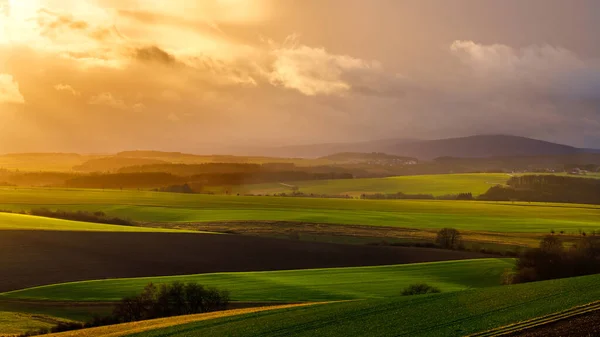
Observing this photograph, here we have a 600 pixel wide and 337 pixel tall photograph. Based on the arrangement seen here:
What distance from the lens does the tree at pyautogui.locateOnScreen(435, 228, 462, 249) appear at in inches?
2446

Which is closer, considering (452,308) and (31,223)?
(452,308)

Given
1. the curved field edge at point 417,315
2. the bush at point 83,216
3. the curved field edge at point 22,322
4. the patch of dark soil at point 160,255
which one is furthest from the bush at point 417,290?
the bush at point 83,216

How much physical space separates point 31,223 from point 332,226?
111ft

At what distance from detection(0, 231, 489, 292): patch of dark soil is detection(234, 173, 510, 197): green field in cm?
6295

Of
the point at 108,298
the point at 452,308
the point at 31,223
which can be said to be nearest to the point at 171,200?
the point at 31,223

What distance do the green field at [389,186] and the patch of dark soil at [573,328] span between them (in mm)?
99976

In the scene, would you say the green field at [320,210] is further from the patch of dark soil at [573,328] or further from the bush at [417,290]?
the patch of dark soil at [573,328]

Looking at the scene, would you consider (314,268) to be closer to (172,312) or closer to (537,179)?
(172,312)

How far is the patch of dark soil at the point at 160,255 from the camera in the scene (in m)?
46.6

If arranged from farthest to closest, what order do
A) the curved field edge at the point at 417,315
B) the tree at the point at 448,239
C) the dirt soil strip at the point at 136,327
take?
the tree at the point at 448,239 → the dirt soil strip at the point at 136,327 → the curved field edge at the point at 417,315

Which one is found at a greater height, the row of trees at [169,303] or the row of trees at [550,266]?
the row of trees at [550,266]

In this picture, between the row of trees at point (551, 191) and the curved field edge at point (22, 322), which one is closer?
the curved field edge at point (22, 322)

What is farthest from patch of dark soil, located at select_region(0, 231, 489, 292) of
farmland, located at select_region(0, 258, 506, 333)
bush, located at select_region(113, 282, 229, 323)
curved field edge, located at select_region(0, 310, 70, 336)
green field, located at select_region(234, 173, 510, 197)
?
green field, located at select_region(234, 173, 510, 197)

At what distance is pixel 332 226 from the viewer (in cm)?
7269
